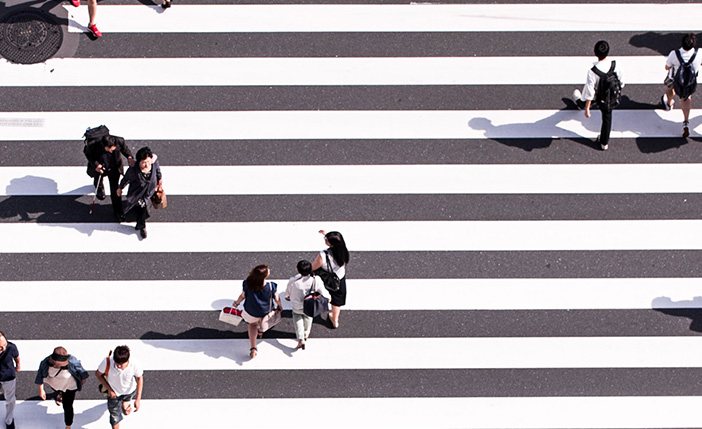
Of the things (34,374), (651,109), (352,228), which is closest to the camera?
(34,374)

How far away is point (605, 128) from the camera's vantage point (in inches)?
452

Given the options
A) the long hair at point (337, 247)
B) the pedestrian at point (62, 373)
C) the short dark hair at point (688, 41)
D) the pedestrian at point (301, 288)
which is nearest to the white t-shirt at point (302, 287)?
the pedestrian at point (301, 288)

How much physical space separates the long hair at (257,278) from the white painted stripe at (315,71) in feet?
11.5

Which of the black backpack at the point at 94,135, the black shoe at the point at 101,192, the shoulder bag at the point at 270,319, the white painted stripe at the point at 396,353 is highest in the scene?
the black backpack at the point at 94,135

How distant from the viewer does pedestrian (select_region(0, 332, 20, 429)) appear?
9.18 metres

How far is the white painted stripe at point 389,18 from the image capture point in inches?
487

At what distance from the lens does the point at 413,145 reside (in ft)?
38.4

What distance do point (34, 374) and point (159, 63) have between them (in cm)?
448

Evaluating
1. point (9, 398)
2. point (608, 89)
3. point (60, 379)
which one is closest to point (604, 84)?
point (608, 89)

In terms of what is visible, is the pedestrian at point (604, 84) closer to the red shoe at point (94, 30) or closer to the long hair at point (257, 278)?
the long hair at point (257, 278)

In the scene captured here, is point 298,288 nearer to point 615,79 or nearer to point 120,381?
point 120,381

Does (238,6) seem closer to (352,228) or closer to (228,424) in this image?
(352,228)

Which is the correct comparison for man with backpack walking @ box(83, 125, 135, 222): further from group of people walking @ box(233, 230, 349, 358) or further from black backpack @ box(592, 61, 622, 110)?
black backpack @ box(592, 61, 622, 110)

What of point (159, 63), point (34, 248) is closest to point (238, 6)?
point (159, 63)
